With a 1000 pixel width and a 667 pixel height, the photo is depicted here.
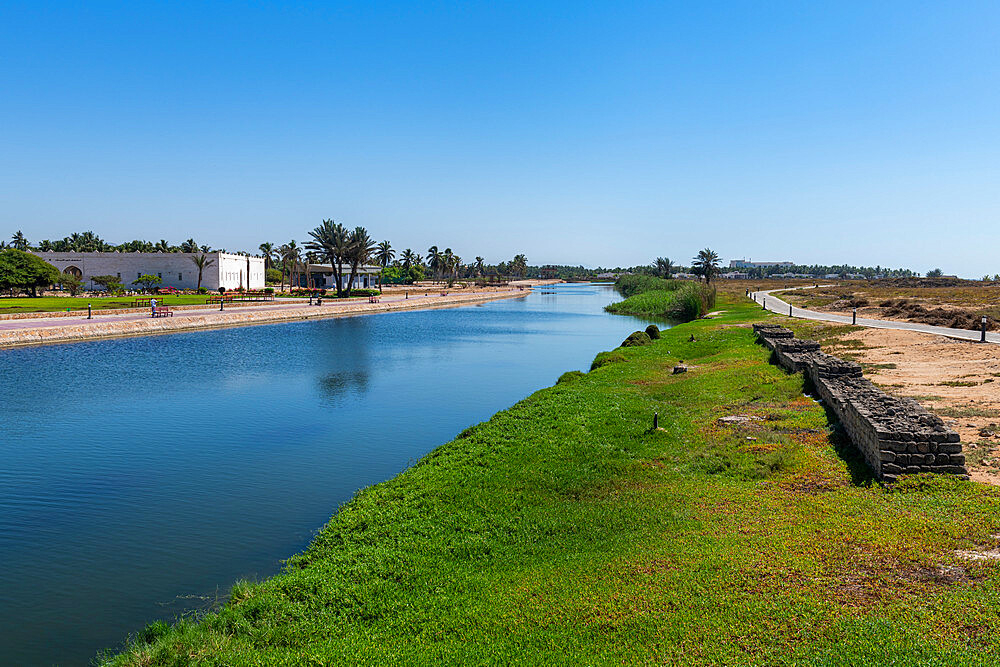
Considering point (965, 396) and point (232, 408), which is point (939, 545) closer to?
point (965, 396)

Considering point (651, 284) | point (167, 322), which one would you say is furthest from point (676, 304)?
point (167, 322)

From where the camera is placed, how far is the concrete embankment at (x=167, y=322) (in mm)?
41906

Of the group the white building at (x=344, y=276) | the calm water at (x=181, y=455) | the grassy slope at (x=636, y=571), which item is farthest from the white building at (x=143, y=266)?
the grassy slope at (x=636, y=571)

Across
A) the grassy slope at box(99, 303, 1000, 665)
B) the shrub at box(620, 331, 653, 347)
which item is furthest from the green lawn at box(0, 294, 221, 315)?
the grassy slope at box(99, 303, 1000, 665)

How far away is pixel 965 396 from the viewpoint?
18.8 m

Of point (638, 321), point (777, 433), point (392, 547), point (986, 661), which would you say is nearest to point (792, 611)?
point (986, 661)

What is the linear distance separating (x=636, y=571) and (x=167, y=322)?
53.2 metres

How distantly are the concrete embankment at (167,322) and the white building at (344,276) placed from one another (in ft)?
110

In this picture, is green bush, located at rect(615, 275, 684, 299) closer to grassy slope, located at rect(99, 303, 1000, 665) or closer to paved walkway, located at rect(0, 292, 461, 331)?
paved walkway, located at rect(0, 292, 461, 331)

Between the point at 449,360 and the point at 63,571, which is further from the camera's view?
the point at 449,360

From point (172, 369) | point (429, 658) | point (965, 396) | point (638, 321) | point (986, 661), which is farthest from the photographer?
point (638, 321)

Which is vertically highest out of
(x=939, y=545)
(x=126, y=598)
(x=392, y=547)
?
(x=939, y=545)

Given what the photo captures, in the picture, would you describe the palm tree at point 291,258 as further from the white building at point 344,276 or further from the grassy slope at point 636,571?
the grassy slope at point 636,571

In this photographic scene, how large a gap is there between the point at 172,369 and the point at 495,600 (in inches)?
1246
